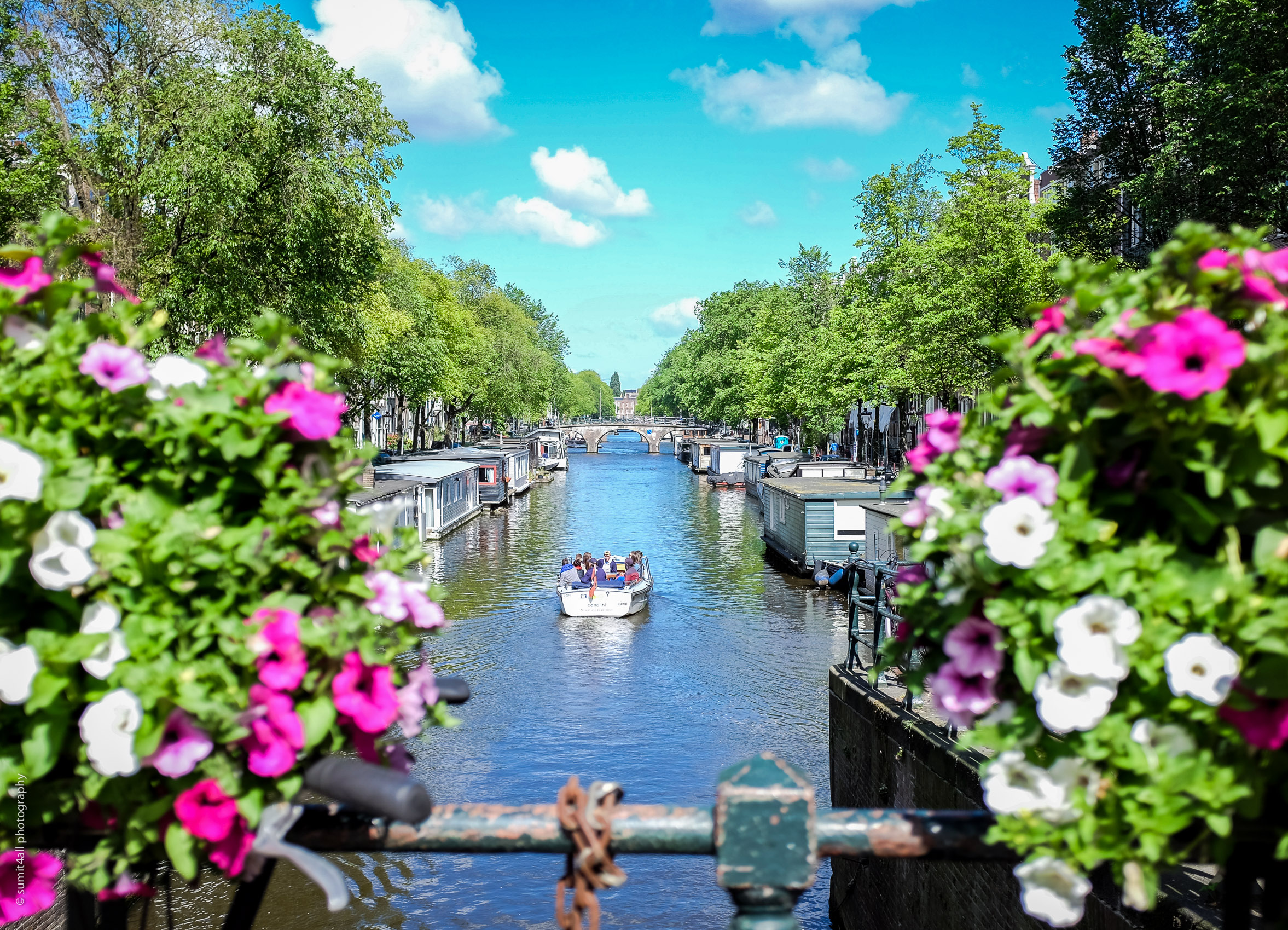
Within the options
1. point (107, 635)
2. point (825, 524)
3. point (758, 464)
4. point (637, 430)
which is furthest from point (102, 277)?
point (637, 430)

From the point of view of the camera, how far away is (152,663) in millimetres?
2186

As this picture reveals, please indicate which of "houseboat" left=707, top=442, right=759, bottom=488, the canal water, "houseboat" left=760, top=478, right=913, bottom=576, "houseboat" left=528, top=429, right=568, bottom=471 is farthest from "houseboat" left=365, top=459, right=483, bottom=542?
"houseboat" left=528, top=429, right=568, bottom=471

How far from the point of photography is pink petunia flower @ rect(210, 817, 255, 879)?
2230 mm

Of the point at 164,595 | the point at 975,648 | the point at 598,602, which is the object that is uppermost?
the point at 164,595

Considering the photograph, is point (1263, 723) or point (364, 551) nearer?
point (1263, 723)

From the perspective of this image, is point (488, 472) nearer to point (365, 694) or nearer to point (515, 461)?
point (515, 461)

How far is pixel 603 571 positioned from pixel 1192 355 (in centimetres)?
2972

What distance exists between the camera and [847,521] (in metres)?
35.4

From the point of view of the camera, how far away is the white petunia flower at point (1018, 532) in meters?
2.15

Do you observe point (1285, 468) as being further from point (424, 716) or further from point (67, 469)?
point (67, 469)

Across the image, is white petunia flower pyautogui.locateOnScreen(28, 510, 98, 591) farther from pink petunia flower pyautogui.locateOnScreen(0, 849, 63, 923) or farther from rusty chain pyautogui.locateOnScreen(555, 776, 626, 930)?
rusty chain pyautogui.locateOnScreen(555, 776, 626, 930)

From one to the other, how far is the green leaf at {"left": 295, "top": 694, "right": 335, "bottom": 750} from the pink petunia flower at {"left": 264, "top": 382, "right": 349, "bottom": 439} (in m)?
0.57

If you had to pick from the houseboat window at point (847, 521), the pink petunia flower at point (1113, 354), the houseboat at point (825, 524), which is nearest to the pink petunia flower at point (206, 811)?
the pink petunia flower at point (1113, 354)

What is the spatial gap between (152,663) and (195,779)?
0.26 m
